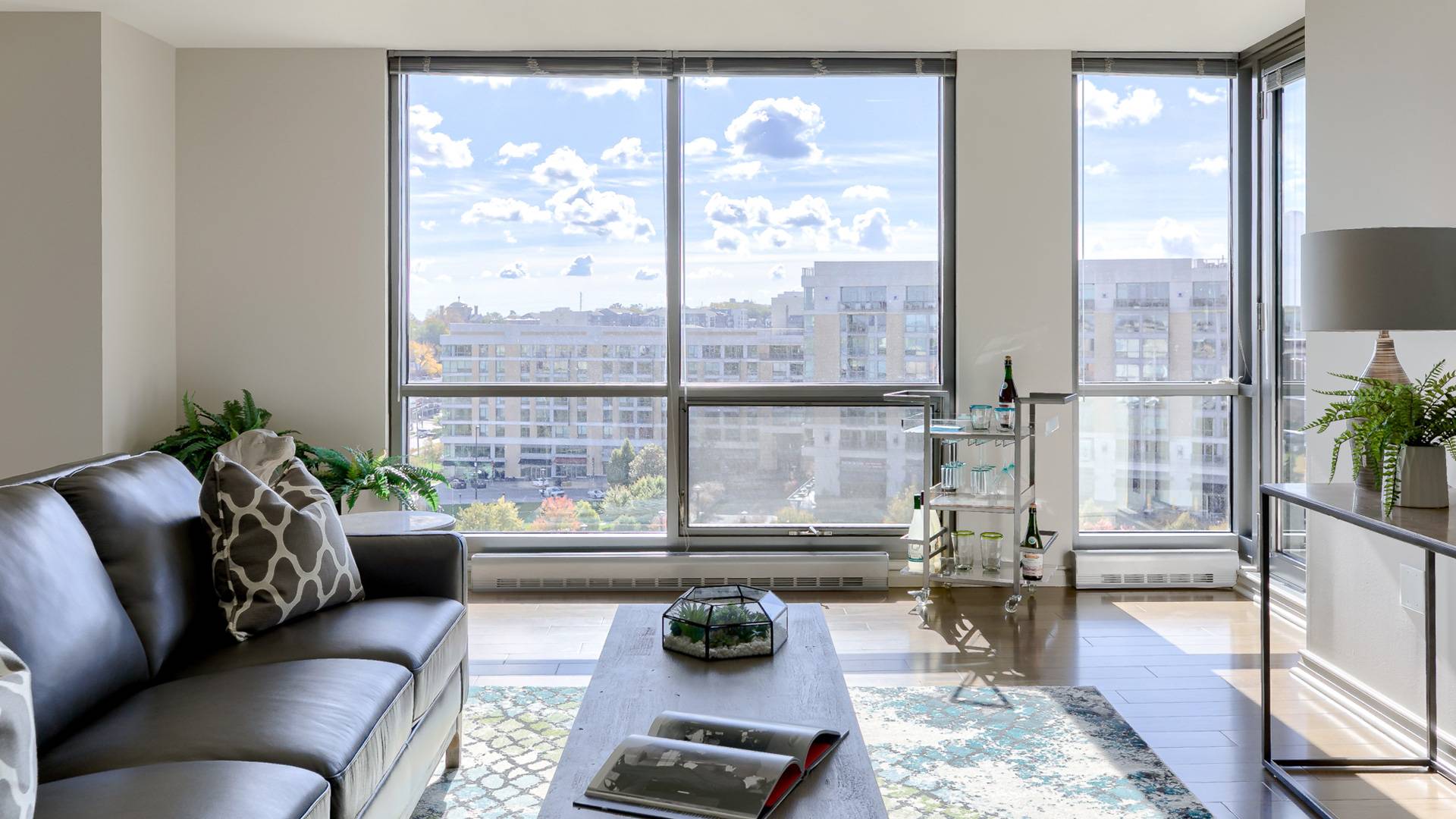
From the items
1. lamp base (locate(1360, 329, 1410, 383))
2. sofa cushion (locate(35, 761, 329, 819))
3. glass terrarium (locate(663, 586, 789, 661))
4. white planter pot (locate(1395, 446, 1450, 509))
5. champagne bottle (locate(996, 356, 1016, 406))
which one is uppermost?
lamp base (locate(1360, 329, 1410, 383))

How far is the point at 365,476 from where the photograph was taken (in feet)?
15.5

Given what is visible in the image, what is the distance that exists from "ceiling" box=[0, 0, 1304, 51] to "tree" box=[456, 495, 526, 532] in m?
2.26

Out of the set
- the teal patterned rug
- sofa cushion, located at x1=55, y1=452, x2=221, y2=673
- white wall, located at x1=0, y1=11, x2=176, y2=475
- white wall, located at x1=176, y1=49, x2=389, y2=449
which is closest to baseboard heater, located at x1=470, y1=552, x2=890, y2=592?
white wall, located at x1=176, y1=49, x2=389, y2=449

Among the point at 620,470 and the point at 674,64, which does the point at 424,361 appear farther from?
the point at 674,64

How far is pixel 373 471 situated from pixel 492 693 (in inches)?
66.2

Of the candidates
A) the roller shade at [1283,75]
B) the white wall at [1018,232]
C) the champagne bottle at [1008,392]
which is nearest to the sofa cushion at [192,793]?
the champagne bottle at [1008,392]

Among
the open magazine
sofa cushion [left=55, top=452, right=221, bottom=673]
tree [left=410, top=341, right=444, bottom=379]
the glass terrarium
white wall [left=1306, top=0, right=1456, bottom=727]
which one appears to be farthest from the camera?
tree [left=410, top=341, right=444, bottom=379]

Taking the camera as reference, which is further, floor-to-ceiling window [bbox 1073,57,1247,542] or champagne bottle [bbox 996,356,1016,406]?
floor-to-ceiling window [bbox 1073,57,1247,542]

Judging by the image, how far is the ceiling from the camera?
14.0ft

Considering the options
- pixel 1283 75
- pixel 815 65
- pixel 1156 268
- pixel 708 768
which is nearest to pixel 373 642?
pixel 708 768

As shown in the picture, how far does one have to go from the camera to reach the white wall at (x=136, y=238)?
4.38m

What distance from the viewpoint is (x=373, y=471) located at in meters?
4.73

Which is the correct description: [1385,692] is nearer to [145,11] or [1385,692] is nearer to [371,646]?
[371,646]

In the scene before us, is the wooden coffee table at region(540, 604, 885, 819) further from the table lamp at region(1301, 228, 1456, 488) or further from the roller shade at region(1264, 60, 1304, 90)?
the roller shade at region(1264, 60, 1304, 90)
